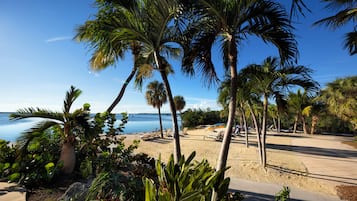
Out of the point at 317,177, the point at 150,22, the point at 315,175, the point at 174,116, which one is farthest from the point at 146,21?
the point at 315,175

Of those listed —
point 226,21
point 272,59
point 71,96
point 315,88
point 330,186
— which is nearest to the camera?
point 226,21

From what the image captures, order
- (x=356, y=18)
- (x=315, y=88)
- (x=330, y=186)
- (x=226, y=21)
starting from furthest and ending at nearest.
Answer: (x=330, y=186) → (x=315, y=88) → (x=356, y=18) → (x=226, y=21)

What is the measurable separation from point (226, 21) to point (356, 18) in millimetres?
3944

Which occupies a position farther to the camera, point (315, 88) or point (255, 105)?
point (255, 105)

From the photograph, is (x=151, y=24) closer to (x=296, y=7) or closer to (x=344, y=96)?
(x=296, y=7)

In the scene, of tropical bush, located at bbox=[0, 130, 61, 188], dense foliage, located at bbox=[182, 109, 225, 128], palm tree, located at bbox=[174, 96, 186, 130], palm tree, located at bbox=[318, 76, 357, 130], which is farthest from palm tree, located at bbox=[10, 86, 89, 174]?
dense foliage, located at bbox=[182, 109, 225, 128]

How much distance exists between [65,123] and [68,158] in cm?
74

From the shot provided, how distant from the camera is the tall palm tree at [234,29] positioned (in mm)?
2705

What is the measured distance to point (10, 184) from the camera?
3076 mm

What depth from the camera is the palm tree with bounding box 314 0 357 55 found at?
4.20m

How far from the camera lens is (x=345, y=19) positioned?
438 centimetres

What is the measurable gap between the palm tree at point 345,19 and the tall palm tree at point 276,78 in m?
1.09

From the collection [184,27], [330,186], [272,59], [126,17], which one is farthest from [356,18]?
[126,17]

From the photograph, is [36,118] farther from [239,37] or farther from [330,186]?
[330,186]
